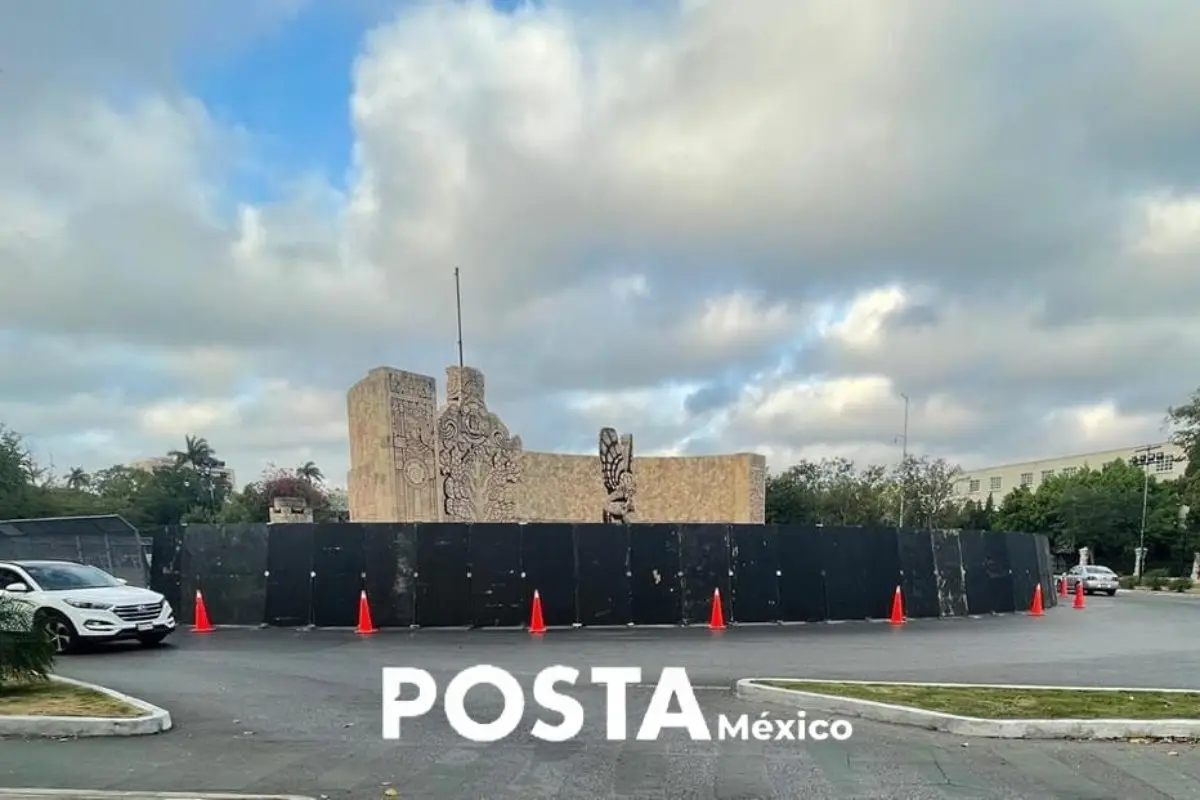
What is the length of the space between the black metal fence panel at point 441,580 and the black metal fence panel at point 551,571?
1.21 metres

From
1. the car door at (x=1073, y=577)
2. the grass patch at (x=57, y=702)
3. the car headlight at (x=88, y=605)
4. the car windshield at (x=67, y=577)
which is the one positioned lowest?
the car door at (x=1073, y=577)

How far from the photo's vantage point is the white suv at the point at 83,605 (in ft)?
51.7

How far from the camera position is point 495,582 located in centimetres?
1997

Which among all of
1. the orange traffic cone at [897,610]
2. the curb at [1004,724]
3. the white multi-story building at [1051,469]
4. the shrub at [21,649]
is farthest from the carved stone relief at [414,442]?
the white multi-story building at [1051,469]

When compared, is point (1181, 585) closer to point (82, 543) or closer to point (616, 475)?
point (616, 475)

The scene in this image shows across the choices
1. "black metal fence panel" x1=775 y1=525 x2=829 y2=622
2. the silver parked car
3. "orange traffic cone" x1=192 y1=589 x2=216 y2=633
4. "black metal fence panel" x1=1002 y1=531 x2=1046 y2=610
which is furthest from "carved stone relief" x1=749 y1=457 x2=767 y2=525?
"orange traffic cone" x1=192 y1=589 x2=216 y2=633

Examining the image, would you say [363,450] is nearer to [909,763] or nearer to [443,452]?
[443,452]

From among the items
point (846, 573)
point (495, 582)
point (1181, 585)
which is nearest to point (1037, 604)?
point (846, 573)

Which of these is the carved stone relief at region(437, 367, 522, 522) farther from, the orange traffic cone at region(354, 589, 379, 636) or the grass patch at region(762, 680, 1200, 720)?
the grass patch at region(762, 680, 1200, 720)

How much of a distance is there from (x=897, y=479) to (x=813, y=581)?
56679 millimetres

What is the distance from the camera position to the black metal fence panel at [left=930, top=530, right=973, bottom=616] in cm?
2409

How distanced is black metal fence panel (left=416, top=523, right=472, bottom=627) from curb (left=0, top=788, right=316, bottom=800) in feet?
42.0

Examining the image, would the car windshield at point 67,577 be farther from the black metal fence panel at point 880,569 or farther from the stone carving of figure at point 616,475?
the stone carving of figure at point 616,475

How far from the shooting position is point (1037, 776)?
25.6 feet
